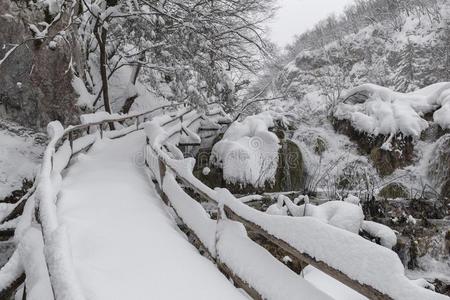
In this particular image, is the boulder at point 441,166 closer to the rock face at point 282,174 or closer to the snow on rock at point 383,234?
the rock face at point 282,174

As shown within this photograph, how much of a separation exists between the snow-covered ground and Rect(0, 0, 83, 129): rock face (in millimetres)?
668

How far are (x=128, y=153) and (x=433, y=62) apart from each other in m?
23.8

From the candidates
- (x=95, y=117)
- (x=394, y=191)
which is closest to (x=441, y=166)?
(x=394, y=191)

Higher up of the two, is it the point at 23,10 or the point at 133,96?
the point at 23,10

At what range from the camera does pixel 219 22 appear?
13.5 m

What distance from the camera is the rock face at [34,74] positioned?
36.5ft

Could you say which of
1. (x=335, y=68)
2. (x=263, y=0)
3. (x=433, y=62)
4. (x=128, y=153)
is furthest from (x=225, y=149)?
(x=335, y=68)

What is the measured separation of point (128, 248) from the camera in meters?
4.11

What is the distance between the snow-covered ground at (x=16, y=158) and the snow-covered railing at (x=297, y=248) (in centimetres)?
545

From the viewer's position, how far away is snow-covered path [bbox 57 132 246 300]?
3336 mm

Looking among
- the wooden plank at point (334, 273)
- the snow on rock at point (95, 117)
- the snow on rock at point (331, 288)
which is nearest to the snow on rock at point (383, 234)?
the snow on rock at point (331, 288)

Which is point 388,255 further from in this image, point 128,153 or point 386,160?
point 386,160

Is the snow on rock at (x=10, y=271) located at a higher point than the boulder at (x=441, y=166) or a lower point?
higher

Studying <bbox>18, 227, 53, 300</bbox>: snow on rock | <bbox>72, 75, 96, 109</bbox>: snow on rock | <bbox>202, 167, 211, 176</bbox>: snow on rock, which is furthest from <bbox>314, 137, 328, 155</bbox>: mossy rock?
<bbox>18, 227, 53, 300</bbox>: snow on rock
